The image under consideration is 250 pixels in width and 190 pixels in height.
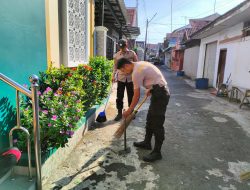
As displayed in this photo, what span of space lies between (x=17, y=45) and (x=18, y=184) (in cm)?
154

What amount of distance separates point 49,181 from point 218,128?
370 cm

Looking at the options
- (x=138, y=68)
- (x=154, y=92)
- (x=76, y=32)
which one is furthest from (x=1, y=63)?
(x=76, y=32)

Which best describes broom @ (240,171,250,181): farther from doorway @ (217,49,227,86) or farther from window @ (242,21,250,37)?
doorway @ (217,49,227,86)

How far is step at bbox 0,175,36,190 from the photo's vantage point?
2.10m

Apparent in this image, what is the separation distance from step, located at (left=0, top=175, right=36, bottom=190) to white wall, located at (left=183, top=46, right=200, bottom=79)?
Result: 50.8 feet

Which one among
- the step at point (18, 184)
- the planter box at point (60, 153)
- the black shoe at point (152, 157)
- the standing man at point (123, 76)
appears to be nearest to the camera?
the step at point (18, 184)

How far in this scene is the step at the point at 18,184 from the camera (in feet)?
6.90

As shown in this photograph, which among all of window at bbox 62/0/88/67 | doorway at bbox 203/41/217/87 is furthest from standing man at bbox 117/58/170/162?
doorway at bbox 203/41/217/87

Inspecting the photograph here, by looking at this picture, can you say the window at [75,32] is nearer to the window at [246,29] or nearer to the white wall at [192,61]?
the window at [246,29]

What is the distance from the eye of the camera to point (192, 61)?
17.5 meters

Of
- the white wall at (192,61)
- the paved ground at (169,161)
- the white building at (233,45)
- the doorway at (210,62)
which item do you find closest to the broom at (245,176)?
the paved ground at (169,161)

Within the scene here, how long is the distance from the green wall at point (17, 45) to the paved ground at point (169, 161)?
944 mm

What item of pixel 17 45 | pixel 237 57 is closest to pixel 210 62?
pixel 237 57

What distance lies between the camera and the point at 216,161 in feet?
10.6
